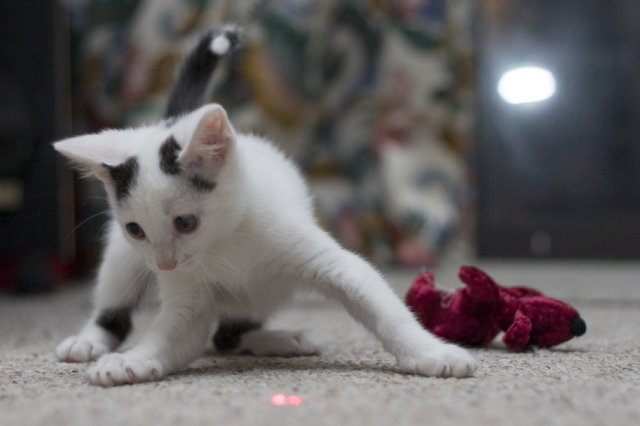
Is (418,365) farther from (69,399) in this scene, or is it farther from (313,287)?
(69,399)

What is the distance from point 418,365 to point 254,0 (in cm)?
195

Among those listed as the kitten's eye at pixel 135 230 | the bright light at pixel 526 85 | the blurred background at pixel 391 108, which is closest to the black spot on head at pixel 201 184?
the kitten's eye at pixel 135 230

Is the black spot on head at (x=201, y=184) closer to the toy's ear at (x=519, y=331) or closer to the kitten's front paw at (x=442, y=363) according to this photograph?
the kitten's front paw at (x=442, y=363)

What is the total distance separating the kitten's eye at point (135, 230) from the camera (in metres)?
1.08

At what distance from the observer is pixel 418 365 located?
3.30 ft

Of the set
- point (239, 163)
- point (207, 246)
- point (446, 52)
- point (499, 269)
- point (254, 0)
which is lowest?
point (499, 269)

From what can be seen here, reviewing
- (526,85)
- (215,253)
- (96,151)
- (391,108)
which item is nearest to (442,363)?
(215,253)

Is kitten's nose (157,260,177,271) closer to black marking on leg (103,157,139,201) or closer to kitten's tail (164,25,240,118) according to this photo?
black marking on leg (103,157,139,201)

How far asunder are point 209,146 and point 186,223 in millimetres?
117

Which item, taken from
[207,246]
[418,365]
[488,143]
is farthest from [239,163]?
[488,143]

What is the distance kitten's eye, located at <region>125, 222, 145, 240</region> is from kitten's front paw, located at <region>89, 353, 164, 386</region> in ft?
0.57

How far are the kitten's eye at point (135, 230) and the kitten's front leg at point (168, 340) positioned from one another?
0.09 m

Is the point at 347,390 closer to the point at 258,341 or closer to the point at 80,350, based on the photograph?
the point at 258,341

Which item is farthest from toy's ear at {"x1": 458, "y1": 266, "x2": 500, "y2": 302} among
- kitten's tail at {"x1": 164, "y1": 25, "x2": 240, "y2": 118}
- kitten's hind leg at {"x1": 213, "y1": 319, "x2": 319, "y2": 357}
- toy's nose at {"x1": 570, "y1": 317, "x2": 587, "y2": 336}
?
kitten's tail at {"x1": 164, "y1": 25, "x2": 240, "y2": 118}
